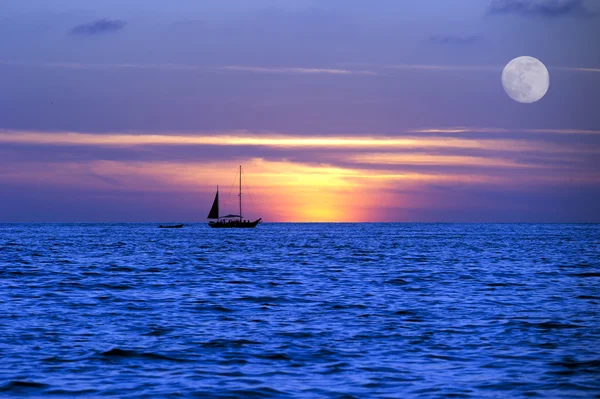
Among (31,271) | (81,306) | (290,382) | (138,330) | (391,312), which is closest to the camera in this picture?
(290,382)

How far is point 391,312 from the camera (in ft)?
91.7

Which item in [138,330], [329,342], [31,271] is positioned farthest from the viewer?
[31,271]

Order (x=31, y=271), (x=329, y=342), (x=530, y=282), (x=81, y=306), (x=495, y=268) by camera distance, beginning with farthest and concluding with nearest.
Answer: (x=495, y=268)
(x=31, y=271)
(x=530, y=282)
(x=81, y=306)
(x=329, y=342)

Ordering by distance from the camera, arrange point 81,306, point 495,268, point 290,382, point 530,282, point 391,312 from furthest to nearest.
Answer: point 495,268
point 530,282
point 81,306
point 391,312
point 290,382

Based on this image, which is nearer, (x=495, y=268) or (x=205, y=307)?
(x=205, y=307)

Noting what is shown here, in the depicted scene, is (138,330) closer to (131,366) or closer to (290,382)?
(131,366)

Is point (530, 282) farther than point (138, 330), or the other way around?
point (530, 282)

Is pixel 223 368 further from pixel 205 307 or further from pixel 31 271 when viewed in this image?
pixel 31 271

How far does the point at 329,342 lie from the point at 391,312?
7074mm

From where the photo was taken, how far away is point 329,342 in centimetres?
2131

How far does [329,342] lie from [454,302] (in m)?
11.4

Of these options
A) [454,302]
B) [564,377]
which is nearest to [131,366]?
[564,377]

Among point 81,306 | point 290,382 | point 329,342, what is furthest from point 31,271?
point 290,382

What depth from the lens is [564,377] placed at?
16.9 meters
